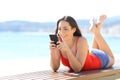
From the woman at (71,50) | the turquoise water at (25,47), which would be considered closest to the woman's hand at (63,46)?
→ the woman at (71,50)

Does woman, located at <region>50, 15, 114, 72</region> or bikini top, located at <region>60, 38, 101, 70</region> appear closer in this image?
woman, located at <region>50, 15, 114, 72</region>

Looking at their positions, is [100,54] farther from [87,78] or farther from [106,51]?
[87,78]

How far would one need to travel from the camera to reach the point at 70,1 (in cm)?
1911

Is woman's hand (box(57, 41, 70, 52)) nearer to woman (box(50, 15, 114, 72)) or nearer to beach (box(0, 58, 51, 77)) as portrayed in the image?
woman (box(50, 15, 114, 72))

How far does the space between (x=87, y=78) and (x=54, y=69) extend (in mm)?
444

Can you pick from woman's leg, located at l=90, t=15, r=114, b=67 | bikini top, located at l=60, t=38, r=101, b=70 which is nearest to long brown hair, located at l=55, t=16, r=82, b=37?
bikini top, located at l=60, t=38, r=101, b=70

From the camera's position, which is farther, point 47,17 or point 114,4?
point 47,17

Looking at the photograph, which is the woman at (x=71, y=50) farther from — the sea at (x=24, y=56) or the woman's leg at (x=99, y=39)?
the sea at (x=24, y=56)

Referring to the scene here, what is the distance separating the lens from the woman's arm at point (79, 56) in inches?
108

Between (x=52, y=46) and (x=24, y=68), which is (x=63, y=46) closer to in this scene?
(x=52, y=46)

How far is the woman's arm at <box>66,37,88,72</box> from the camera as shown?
9.00 feet

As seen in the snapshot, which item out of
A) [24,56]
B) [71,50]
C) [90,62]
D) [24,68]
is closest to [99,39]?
[90,62]

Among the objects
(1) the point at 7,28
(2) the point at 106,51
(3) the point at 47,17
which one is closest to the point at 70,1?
(3) the point at 47,17

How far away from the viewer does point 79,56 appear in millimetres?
2816
